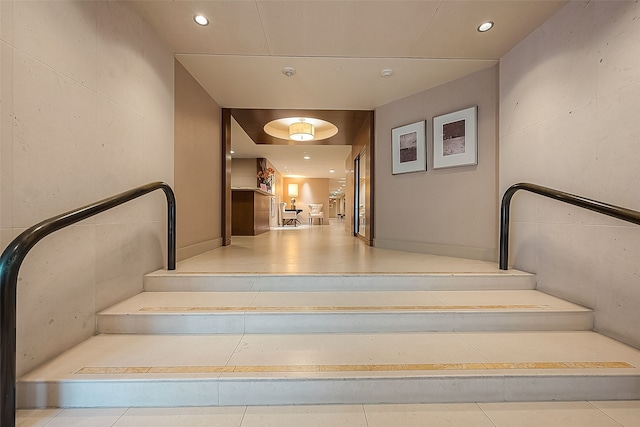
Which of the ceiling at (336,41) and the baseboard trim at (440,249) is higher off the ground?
the ceiling at (336,41)

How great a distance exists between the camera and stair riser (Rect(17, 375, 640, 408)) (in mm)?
1419

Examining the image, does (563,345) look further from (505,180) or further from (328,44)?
(328,44)

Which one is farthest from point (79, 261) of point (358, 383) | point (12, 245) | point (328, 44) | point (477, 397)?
point (328, 44)

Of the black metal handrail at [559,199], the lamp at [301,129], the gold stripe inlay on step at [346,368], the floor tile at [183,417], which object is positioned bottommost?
the floor tile at [183,417]

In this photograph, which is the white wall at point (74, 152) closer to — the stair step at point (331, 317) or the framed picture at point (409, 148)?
the stair step at point (331, 317)

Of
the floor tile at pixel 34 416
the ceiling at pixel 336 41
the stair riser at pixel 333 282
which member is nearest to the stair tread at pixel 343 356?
the floor tile at pixel 34 416

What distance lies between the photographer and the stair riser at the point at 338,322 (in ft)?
6.35

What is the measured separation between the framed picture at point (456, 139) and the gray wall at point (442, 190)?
0.24 feet

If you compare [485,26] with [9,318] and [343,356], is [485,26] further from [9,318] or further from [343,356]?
[9,318]

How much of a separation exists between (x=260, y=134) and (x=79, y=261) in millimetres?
5264

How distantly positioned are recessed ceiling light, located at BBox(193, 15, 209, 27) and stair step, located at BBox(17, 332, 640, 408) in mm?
2867

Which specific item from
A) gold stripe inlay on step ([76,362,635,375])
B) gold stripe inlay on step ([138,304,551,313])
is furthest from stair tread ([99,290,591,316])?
gold stripe inlay on step ([76,362,635,375])

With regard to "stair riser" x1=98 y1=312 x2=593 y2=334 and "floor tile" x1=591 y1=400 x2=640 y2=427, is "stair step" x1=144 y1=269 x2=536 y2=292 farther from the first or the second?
"floor tile" x1=591 y1=400 x2=640 y2=427

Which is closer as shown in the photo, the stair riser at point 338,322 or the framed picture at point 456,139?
the stair riser at point 338,322
